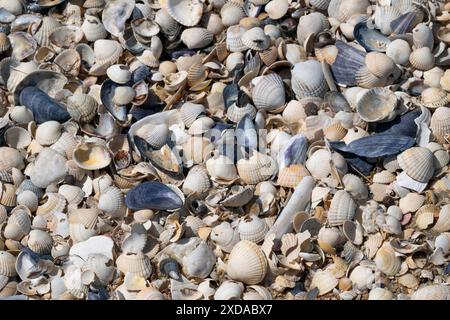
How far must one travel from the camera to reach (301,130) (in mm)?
3740

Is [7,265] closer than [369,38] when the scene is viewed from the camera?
Yes

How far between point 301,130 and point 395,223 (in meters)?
0.71

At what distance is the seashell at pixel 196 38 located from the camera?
4.16 metres

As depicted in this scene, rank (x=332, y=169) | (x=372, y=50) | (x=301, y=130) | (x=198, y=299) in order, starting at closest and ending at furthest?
(x=198, y=299)
(x=332, y=169)
(x=301, y=130)
(x=372, y=50)

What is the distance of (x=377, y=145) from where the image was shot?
3562mm

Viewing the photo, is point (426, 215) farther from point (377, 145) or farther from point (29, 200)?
point (29, 200)

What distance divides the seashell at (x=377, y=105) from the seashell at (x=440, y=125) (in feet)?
0.66

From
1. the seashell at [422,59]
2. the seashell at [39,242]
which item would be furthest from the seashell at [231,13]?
the seashell at [39,242]

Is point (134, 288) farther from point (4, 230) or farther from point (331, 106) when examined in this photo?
point (331, 106)

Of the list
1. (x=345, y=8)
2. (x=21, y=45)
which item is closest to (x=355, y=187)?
(x=345, y=8)

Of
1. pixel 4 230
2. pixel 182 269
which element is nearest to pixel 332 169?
pixel 182 269

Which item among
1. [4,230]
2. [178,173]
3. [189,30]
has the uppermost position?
[189,30]

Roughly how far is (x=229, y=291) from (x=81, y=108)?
1337 millimetres

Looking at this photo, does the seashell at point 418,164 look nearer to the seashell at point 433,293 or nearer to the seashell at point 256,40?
the seashell at point 433,293
